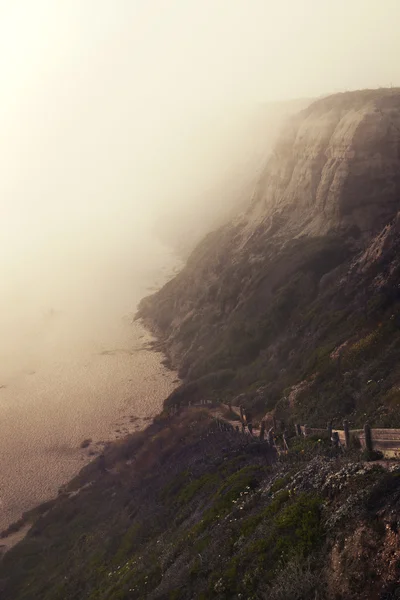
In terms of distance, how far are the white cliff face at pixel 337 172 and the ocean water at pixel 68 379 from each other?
2042 cm

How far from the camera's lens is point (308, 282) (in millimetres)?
41781

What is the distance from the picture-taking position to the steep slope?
28.0 meters

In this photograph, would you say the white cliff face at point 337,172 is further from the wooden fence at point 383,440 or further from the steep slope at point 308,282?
the wooden fence at point 383,440

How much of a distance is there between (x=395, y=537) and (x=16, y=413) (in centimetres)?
4351

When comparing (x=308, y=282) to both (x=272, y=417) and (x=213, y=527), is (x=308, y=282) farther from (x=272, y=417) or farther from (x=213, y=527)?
(x=213, y=527)

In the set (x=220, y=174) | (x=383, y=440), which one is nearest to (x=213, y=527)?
(x=383, y=440)

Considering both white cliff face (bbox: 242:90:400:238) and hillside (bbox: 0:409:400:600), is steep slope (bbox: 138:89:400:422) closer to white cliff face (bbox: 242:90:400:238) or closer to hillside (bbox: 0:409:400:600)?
white cliff face (bbox: 242:90:400:238)

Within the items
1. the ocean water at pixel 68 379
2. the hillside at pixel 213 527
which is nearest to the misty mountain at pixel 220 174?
the ocean water at pixel 68 379

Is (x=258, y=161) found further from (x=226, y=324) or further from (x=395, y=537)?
(x=395, y=537)

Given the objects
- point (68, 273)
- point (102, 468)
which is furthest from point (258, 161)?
→ point (102, 468)

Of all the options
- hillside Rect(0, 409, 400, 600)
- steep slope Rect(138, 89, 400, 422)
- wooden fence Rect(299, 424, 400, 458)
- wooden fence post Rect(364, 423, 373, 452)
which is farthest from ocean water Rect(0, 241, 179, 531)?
wooden fence post Rect(364, 423, 373, 452)

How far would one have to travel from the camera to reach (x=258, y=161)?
4023 inches

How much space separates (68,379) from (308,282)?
91.2 ft

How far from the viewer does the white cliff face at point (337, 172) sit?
44094 mm
